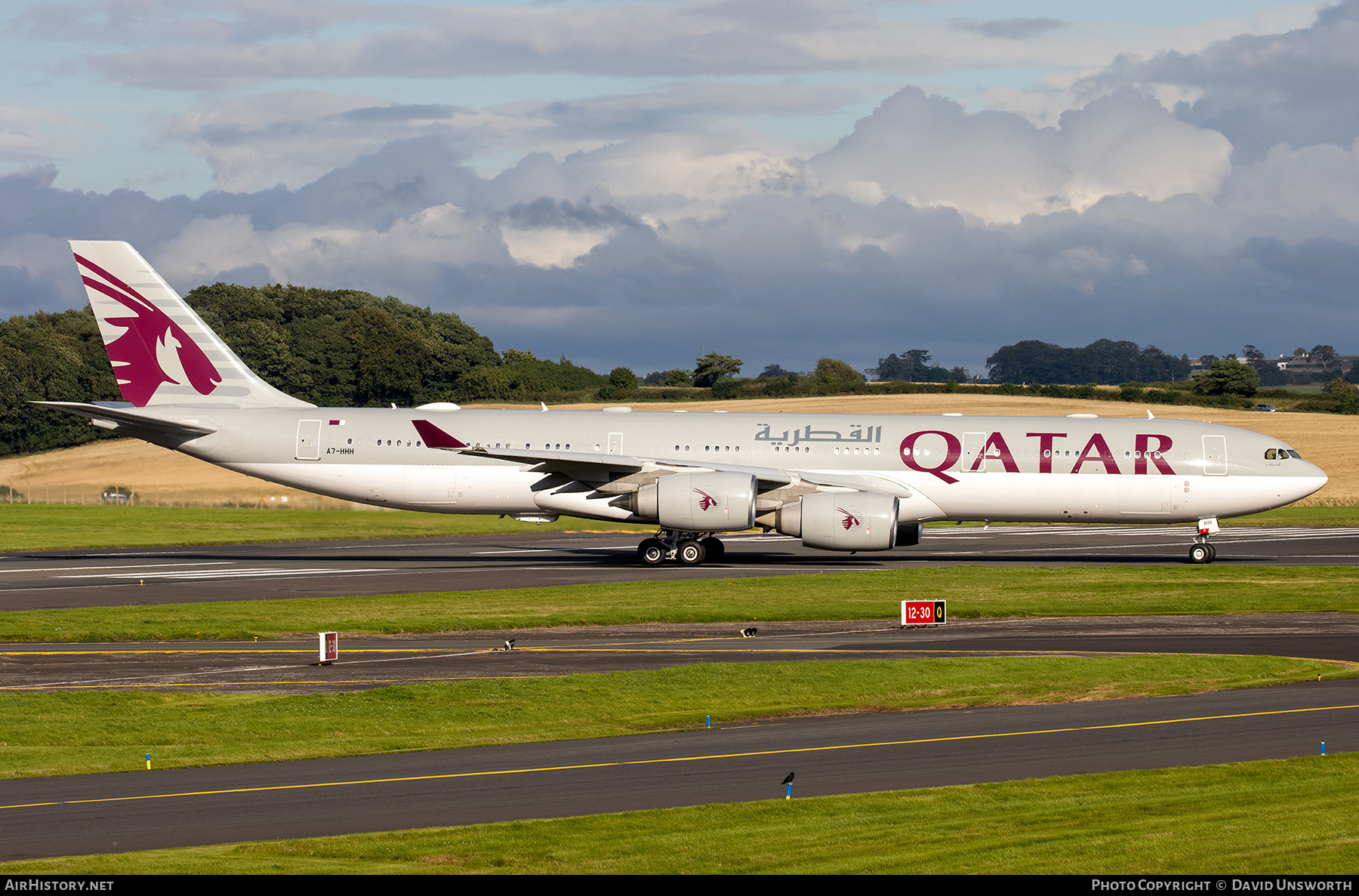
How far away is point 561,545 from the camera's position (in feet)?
161

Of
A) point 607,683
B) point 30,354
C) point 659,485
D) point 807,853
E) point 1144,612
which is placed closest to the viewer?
point 807,853

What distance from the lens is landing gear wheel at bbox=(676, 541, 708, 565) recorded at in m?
39.5

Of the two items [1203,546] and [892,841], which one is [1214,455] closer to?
[1203,546]

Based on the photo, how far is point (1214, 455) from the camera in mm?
39000

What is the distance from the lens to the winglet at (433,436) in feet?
128

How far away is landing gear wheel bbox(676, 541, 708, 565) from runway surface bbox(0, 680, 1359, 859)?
71.4 feet

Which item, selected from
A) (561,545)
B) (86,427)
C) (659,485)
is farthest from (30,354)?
(659,485)

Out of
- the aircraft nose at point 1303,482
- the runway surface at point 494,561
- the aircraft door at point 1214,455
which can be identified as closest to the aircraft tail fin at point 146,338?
the runway surface at point 494,561

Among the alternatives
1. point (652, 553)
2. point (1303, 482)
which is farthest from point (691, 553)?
point (1303, 482)

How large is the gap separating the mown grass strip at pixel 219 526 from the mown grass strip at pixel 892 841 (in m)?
42.2


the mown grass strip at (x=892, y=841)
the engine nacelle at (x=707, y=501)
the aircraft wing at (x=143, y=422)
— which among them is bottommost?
the mown grass strip at (x=892, y=841)

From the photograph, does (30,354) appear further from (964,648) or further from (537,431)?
(964,648)

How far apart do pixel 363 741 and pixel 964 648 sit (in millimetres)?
11417

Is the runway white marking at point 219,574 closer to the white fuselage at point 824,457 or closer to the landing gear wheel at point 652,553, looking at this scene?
the white fuselage at point 824,457
